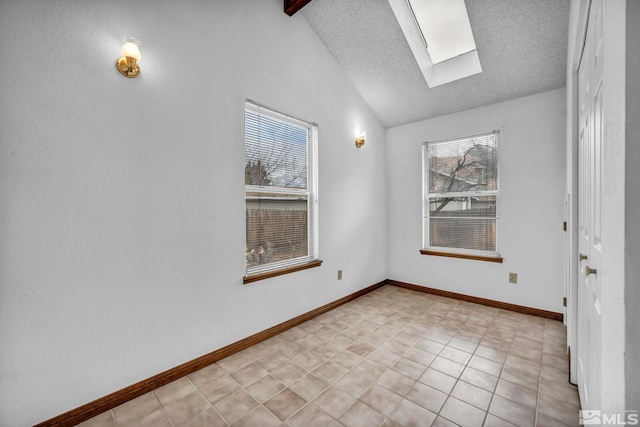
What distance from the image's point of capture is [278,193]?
8.91 ft

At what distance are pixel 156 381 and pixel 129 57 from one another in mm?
2081

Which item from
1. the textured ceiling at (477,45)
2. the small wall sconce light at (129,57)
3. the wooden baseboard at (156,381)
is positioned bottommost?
the wooden baseboard at (156,381)

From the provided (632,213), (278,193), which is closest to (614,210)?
(632,213)

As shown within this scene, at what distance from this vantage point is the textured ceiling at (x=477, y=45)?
2369 mm

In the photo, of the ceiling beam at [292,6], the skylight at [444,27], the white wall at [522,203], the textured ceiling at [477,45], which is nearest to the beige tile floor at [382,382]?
the white wall at [522,203]

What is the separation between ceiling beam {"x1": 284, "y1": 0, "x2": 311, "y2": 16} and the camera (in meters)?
2.56

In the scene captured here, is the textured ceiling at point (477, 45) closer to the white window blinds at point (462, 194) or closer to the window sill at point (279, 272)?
the white window blinds at point (462, 194)

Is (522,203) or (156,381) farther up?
(522,203)

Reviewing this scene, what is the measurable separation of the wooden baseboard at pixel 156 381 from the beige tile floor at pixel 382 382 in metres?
0.05

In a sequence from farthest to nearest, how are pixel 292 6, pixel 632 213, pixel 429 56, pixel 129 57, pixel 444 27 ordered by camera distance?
pixel 429 56
pixel 444 27
pixel 292 6
pixel 129 57
pixel 632 213

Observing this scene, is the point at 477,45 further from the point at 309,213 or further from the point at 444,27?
the point at 309,213

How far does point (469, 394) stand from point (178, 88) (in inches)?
112

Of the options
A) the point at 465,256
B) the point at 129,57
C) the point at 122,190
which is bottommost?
the point at 465,256

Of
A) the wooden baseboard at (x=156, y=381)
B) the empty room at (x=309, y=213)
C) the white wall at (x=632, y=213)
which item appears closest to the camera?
the white wall at (x=632, y=213)
